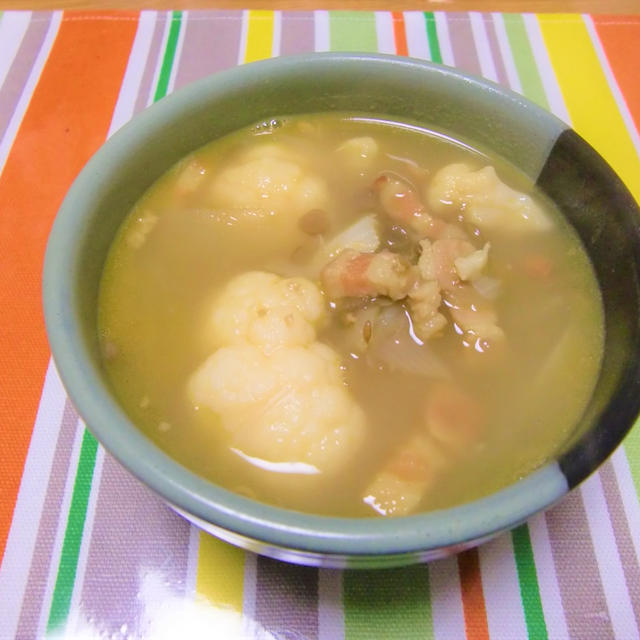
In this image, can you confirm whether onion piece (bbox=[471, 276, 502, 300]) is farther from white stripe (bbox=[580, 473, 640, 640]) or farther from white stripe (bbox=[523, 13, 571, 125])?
white stripe (bbox=[523, 13, 571, 125])

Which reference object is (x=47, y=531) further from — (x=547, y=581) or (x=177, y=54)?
(x=177, y=54)

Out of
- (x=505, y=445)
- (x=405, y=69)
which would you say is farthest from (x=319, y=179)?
(x=505, y=445)

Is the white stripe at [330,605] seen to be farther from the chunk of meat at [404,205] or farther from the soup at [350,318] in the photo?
the chunk of meat at [404,205]

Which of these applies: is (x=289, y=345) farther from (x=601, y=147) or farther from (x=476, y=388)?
(x=601, y=147)

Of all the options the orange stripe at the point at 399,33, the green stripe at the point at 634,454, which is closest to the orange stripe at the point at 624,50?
the orange stripe at the point at 399,33

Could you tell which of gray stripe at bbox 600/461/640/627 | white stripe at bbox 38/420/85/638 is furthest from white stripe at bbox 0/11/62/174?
gray stripe at bbox 600/461/640/627

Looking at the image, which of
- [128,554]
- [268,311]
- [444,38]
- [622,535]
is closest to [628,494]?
[622,535]

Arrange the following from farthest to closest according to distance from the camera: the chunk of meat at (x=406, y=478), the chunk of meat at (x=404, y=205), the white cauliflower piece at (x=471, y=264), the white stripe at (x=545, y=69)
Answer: the white stripe at (x=545, y=69) → the chunk of meat at (x=404, y=205) → the white cauliflower piece at (x=471, y=264) → the chunk of meat at (x=406, y=478)
